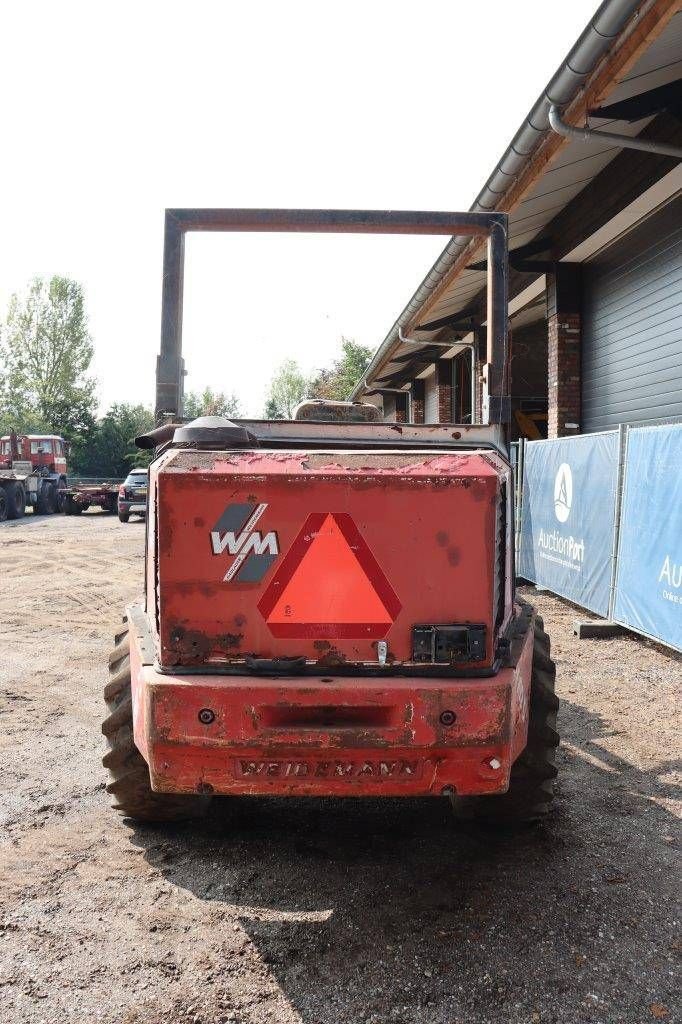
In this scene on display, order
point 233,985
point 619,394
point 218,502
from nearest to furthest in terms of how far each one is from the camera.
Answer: point 233,985
point 218,502
point 619,394

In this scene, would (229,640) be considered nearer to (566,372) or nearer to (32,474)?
(566,372)

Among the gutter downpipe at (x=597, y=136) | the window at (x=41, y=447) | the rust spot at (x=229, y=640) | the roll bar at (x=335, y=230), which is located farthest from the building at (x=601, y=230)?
the window at (x=41, y=447)

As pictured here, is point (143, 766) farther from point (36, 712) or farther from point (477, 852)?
point (36, 712)

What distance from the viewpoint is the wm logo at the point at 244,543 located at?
282 centimetres

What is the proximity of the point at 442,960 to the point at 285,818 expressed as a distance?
1286 millimetres

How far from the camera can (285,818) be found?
152 inches

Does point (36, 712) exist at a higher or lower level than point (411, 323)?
lower

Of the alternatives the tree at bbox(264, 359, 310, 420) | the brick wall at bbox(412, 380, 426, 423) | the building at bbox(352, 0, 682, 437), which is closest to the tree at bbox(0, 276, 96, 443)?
the tree at bbox(264, 359, 310, 420)

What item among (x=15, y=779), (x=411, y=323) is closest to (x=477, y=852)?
(x=15, y=779)

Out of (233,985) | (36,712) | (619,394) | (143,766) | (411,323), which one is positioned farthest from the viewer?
(411,323)

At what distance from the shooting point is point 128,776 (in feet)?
11.4

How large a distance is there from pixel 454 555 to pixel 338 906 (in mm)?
1352

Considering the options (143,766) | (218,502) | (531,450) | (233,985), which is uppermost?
(531,450)

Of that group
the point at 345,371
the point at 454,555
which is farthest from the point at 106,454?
the point at 454,555
